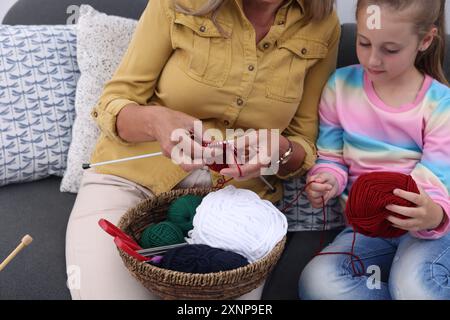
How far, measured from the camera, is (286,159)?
1171 millimetres

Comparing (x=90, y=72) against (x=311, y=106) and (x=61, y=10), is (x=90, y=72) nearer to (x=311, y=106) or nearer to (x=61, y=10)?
(x=61, y=10)

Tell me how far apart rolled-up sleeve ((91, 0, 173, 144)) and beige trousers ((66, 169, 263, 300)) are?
0.40ft

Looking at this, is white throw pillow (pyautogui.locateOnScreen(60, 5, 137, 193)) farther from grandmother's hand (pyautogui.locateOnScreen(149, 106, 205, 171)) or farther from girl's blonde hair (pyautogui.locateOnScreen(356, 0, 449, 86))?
girl's blonde hair (pyautogui.locateOnScreen(356, 0, 449, 86))

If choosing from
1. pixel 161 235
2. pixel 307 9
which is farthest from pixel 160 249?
pixel 307 9

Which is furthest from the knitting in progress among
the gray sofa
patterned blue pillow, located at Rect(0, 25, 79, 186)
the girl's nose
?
patterned blue pillow, located at Rect(0, 25, 79, 186)

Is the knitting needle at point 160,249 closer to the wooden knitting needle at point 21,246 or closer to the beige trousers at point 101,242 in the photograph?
the beige trousers at point 101,242

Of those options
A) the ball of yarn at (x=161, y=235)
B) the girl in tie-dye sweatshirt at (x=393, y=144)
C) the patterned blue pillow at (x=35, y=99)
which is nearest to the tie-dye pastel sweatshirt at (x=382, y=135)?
the girl in tie-dye sweatshirt at (x=393, y=144)

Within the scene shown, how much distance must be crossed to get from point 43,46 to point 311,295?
0.95 m

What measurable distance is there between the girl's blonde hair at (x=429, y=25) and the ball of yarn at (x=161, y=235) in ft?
1.90

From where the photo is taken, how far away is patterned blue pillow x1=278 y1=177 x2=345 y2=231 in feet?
4.49

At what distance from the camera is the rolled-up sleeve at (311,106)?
125 cm
